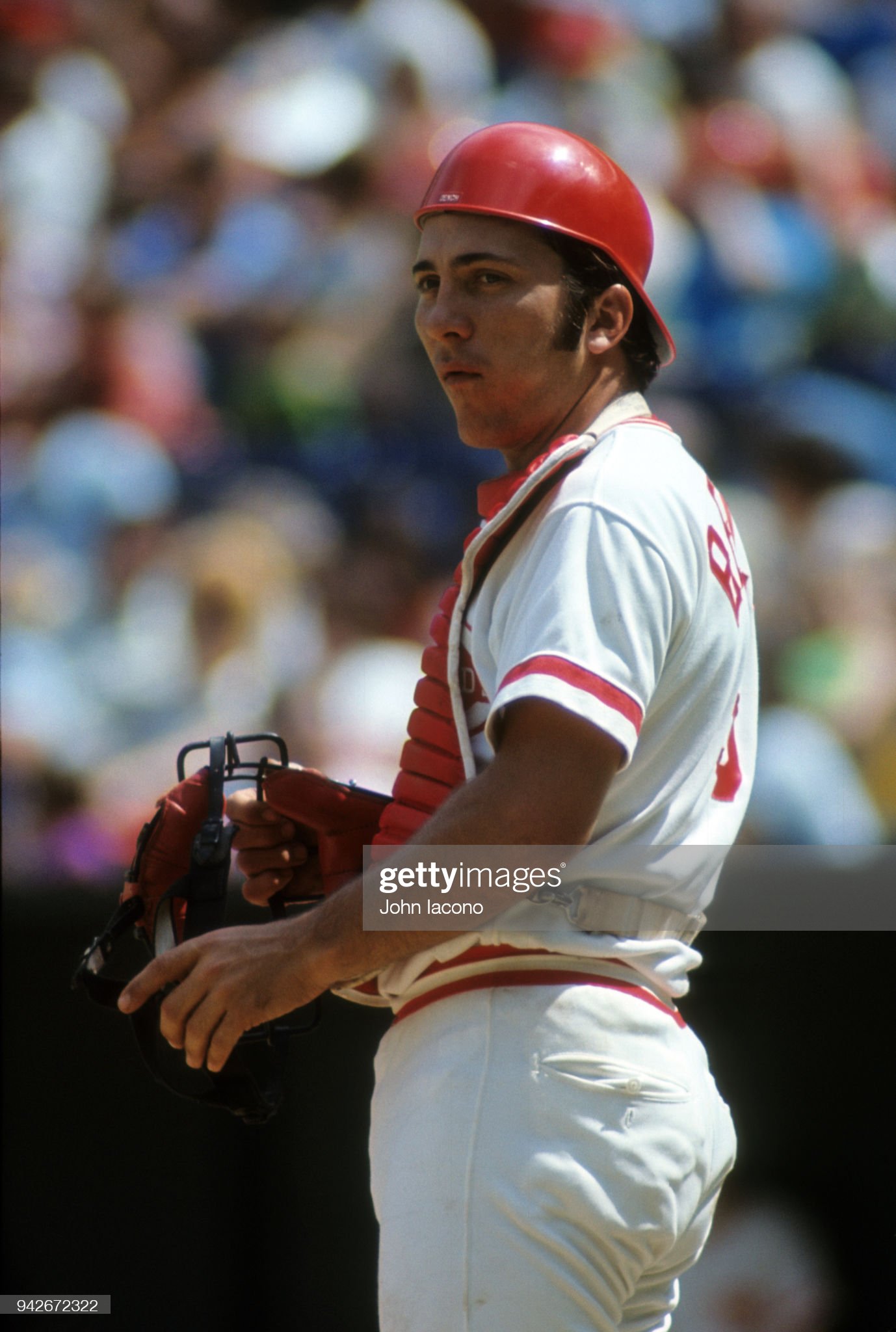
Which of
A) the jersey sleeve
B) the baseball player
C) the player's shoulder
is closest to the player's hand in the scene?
the baseball player

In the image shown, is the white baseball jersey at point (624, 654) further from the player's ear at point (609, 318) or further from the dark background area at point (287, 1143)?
the dark background area at point (287, 1143)

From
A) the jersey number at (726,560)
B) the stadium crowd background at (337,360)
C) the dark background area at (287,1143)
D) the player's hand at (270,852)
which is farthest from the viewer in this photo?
the stadium crowd background at (337,360)

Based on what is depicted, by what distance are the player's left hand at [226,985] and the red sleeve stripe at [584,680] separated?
321 millimetres

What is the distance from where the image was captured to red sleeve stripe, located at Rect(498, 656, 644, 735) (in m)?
1.26

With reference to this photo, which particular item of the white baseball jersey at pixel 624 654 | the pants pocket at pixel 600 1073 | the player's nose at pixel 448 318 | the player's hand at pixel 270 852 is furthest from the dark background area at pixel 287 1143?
the player's nose at pixel 448 318

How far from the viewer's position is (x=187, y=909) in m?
1.55

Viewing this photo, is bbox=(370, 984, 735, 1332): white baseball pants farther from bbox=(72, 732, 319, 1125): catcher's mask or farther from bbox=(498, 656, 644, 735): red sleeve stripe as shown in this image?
bbox=(498, 656, 644, 735): red sleeve stripe

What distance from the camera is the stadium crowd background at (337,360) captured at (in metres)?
3.85

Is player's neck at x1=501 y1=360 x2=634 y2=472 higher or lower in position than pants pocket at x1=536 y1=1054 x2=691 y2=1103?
higher

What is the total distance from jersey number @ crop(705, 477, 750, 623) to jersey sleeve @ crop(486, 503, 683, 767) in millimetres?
116

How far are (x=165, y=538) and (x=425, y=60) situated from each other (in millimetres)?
1905

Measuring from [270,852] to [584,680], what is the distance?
580 mm

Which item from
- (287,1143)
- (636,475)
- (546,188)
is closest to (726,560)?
(636,475)

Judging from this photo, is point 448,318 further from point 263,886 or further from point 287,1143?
point 287,1143
